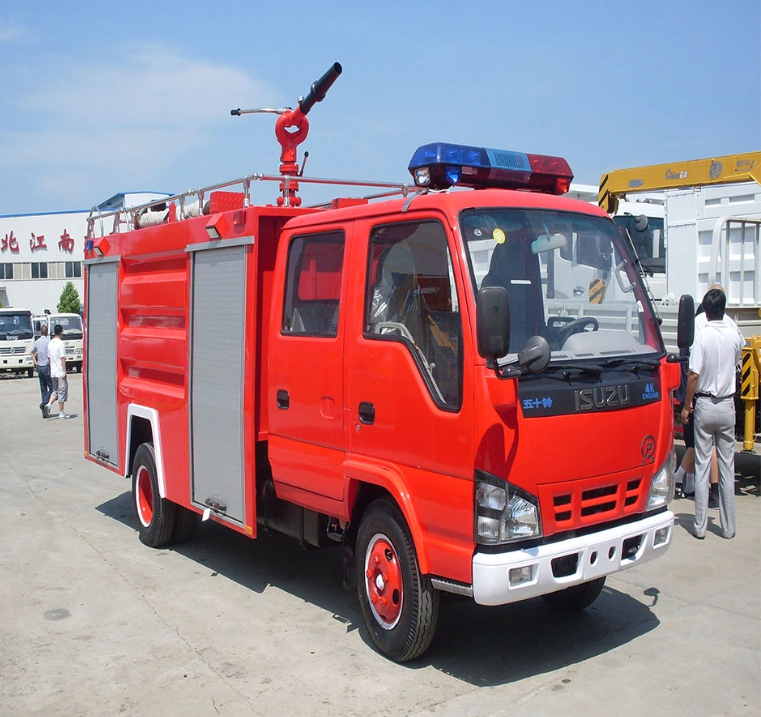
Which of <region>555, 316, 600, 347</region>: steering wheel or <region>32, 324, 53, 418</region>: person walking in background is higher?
<region>555, 316, 600, 347</region>: steering wheel

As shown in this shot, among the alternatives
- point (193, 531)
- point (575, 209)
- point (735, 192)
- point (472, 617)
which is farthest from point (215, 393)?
point (735, 192)

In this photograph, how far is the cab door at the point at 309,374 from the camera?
16.6 feet

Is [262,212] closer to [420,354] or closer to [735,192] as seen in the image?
[420,354]

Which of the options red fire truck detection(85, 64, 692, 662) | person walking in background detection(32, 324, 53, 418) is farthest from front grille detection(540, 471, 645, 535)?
person walking in background detection(32, 324, 53, 418)

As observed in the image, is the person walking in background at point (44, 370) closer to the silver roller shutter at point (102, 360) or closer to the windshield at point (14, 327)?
the silver roller shutter at point (102, 360)

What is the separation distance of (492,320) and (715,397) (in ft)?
A: 12.5

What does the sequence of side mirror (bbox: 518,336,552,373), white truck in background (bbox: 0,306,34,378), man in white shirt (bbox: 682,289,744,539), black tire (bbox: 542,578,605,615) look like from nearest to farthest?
1. side mirror (bbox: 518,336,552,373)
2. black tire (bbox: 542,578,605,615)
3. man in white shirt (bbox: 682,289,744,539)
4. white truck in background (bbox: 0,306,34,378)

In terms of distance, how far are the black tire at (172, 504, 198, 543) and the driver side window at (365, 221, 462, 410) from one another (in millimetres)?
3324

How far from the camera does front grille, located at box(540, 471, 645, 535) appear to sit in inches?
167

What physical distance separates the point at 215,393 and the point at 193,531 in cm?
192

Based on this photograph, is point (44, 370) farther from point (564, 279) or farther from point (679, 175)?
point (564, 279)

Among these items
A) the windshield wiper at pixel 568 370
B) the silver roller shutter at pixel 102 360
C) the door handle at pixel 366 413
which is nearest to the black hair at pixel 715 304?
the windshield wiper at pixel 568 370

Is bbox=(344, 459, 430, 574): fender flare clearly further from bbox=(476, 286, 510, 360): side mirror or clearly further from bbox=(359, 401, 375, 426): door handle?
bbox=(476, 286, 510, 360): side mirror

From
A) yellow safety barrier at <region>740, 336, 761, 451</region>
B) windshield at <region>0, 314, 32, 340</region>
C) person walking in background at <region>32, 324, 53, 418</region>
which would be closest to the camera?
yellow safety barrier at <region>740, 336, 761, 451</region>
